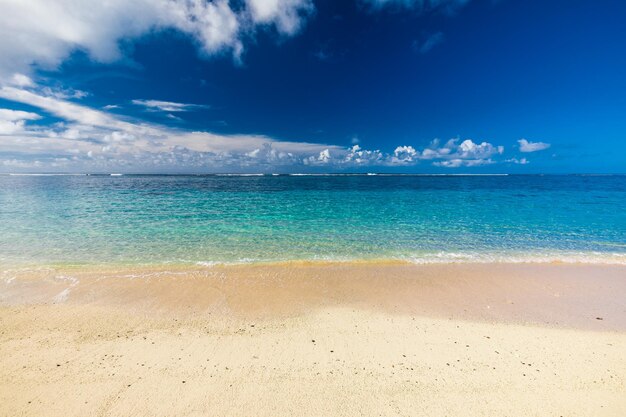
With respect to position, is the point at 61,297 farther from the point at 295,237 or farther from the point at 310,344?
the point at 295,237

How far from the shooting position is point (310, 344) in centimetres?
597

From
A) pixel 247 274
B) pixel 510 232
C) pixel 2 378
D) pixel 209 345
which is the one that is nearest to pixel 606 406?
pixel 209 345

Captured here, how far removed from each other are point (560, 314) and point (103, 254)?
1661 cm

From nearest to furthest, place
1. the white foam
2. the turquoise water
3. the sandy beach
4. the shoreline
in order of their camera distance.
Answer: the sandy beach → the shoreline → the white foam → the turquoise water

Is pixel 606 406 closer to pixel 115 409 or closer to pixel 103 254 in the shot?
pixel 115 409

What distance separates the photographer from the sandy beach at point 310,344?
4.46 m

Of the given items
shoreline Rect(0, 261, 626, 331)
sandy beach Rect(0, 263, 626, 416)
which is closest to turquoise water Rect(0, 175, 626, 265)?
shoreline Rect(0, 261, 626, 331)

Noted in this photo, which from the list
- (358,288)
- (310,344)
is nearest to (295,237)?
(358,288)

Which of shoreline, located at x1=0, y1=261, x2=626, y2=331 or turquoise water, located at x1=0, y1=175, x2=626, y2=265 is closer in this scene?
shoreline, located at x1=0, y1=261, x2=626, y2=331

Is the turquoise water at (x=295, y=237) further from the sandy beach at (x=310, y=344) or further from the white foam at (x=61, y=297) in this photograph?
the white foam at (x=61, y=297)

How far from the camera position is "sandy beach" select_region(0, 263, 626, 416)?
4.46 metres

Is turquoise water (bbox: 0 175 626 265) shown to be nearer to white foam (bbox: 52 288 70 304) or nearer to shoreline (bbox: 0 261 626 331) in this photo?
shoreline (bbox: 0 261 626 331)

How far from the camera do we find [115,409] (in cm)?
426

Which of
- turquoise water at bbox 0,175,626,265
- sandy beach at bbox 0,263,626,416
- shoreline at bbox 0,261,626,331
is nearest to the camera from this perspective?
sandy beach at bbox 0,263,626,416
